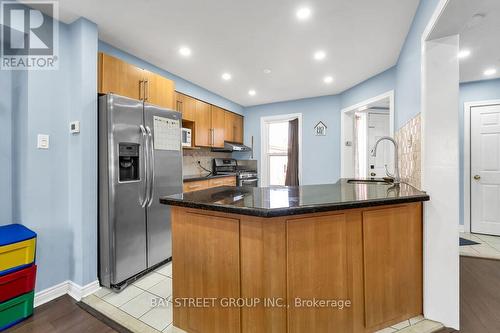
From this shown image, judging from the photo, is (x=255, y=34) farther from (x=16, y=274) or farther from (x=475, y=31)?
(x=16, y=274)

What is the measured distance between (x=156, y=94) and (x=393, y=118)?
122 inches

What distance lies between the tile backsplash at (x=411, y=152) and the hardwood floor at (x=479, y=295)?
1014 millimetres

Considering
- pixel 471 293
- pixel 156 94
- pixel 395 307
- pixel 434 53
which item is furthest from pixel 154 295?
pixel 434 53

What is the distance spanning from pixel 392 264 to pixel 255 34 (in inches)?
93.2

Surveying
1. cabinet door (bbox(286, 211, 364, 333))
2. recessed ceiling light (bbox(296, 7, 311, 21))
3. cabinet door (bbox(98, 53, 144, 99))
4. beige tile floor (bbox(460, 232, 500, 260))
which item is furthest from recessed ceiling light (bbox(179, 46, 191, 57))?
beige tile floor (bbox(460, 232, 500, 260))

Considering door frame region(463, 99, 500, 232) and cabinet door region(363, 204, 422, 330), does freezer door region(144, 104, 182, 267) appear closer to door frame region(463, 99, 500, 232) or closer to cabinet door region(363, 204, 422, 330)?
cabinet door region(363, 204, 422, 330)

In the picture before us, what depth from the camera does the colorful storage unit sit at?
151cm

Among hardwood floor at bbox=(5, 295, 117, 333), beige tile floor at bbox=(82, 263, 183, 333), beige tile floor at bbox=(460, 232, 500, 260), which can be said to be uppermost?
beige tile floor at bbox=(460, 232, 500, 260)

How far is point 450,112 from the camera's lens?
1514mm

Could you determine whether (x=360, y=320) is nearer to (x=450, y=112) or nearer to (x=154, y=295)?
(x=450, y=112)

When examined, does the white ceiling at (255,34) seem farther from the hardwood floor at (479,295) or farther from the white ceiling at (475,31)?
the hardwood floor at (479,295)

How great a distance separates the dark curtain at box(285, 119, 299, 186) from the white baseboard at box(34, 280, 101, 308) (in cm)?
405

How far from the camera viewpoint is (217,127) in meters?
4.23

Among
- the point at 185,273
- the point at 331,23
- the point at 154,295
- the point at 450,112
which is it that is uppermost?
the point at 331,23
